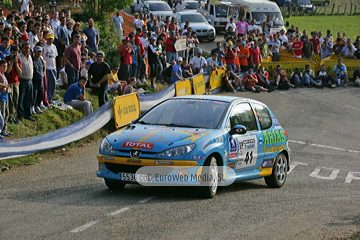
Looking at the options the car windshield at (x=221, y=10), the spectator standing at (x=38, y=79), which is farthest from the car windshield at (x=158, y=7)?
the spectator standing at (x=38, y=79)

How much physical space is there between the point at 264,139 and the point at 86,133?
606 centimetres

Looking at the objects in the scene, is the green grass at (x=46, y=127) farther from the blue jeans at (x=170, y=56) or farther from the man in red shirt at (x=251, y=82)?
the man in red shirt at (x=251, y=82)

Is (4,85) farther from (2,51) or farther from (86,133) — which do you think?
(86,133)

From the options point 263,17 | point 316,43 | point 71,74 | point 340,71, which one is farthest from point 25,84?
point 263,17

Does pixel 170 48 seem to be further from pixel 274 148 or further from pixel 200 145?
pixel 200 145

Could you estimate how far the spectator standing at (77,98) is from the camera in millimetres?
16797

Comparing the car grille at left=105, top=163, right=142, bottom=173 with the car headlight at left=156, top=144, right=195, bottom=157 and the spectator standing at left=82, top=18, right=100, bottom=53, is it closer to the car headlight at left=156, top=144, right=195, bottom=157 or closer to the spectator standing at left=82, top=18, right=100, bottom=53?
the car headlight at left=156, top=144, right=195, bottom=157

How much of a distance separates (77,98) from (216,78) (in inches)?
413

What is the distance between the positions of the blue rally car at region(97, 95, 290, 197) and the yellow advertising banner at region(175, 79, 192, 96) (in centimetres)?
1034

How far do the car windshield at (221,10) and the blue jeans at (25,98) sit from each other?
1132 inches

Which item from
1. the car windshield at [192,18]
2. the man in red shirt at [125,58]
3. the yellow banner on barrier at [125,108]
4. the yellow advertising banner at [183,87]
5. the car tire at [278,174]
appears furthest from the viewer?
the car windshield at [192,18]

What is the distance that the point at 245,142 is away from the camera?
10727mm

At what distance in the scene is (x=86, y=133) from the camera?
628 inches

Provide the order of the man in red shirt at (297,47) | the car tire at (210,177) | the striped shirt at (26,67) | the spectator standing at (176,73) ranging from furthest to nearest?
the man in red shirt at (297,47), the spectator standing at (176,73), the striped shirt at (26,67), the car tire at (210,177)
